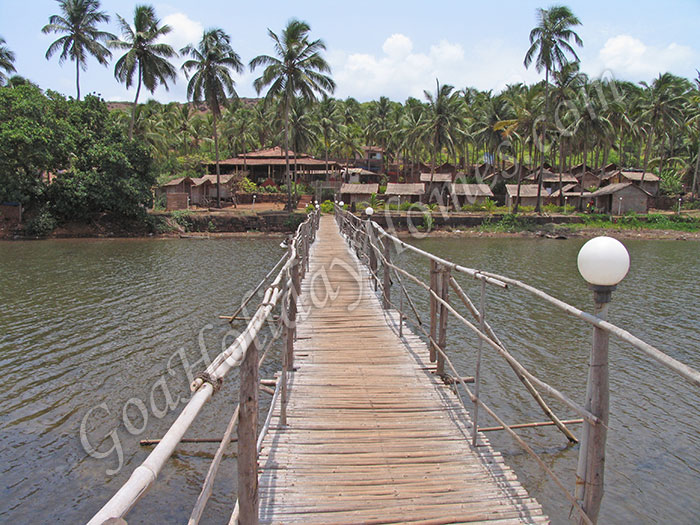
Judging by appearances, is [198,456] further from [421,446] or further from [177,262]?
[177,262]

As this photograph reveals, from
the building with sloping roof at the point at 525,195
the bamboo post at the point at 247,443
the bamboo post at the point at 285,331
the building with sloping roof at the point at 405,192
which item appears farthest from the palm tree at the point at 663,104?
the bamboo post at the point at 247,443

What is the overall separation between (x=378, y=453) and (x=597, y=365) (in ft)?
6.27

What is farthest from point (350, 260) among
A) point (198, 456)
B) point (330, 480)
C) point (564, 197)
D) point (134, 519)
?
point (564, 197)

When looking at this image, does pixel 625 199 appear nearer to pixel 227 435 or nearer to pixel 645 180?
pixel 645 180

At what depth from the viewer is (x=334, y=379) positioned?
517 centimetres

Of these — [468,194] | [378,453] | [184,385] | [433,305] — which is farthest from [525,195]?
[378,453]

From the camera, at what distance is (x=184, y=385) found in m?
8.34

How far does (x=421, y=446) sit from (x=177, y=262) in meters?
19.5

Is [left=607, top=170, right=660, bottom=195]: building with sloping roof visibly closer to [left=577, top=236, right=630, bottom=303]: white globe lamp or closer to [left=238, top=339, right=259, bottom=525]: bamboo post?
[left=577, top=236, right=630, bottom=303]: white globe lamp

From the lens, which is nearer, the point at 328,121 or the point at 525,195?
the point at 525,195

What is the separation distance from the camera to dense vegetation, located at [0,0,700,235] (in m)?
28.5

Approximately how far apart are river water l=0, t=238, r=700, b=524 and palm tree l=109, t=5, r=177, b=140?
65.1ft

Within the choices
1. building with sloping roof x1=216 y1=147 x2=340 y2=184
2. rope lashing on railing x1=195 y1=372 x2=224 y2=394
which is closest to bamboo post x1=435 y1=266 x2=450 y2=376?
rope lashing on railing x1=195 y1=372 x2=224 y2=394

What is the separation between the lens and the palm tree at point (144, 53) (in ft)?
108
